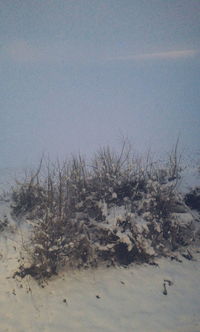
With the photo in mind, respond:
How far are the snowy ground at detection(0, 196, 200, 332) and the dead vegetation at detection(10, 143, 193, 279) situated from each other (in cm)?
28

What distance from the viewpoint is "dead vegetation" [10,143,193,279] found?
4805 mm

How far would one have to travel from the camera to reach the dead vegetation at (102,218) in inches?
189

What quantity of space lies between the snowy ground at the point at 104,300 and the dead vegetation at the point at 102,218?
0.28 metres

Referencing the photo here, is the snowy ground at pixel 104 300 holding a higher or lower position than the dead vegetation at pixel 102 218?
lower

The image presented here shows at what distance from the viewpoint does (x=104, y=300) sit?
4.22m

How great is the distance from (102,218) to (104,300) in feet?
6.86

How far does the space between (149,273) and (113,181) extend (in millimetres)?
2750

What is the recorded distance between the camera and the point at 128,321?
3801 mm

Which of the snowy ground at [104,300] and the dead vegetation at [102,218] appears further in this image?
the dead vegetation at [102,218]

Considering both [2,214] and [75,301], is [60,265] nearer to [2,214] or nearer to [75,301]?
[75,301]

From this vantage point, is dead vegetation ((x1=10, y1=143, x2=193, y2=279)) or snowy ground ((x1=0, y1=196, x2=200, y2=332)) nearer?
snowy ground ((x1=0, y1=196, x2=200, y2=332))

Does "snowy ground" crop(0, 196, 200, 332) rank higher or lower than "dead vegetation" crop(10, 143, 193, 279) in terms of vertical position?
lower

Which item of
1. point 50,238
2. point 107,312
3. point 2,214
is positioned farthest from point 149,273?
point 2,214

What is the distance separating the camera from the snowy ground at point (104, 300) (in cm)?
370
